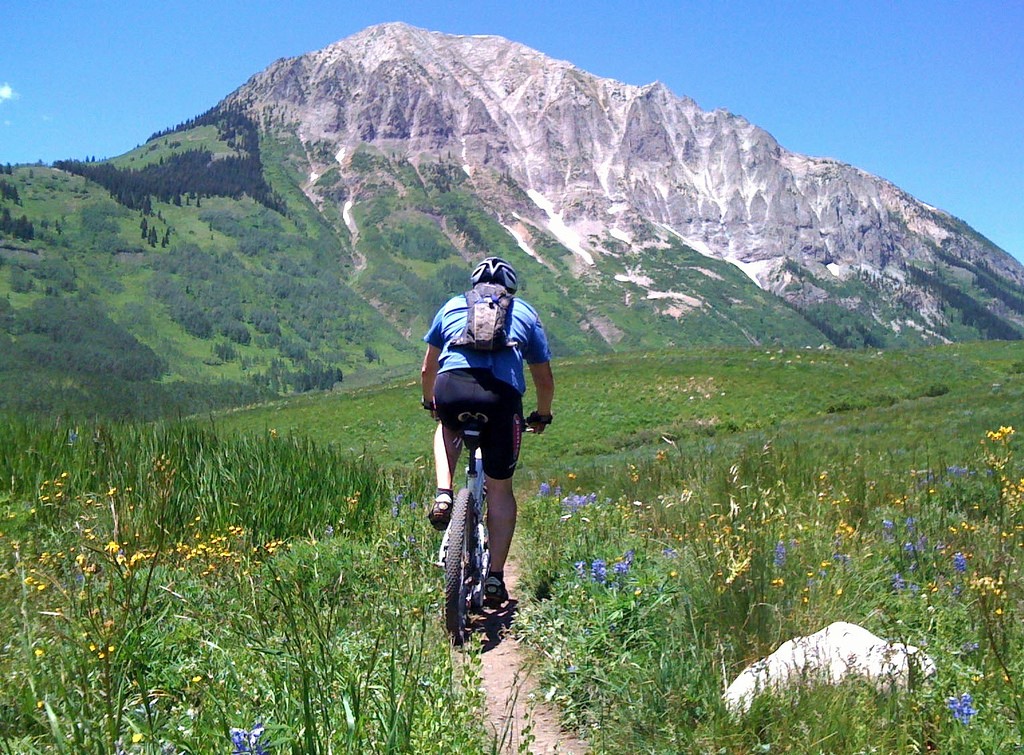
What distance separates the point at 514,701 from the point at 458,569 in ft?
6.22

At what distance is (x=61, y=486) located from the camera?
628 cm

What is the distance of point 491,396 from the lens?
16.2 feet

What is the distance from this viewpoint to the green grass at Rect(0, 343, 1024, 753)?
2832 millimetres

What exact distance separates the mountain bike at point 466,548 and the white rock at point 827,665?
1.71 metres

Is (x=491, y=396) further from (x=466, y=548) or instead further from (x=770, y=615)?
(x=770, y=615)

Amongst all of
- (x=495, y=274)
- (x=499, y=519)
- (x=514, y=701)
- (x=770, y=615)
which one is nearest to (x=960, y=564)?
(x=770, y=615)

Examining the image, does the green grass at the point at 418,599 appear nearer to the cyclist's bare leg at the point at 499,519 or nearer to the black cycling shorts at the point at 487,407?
the cyclist's bare leg at the point at 499,519

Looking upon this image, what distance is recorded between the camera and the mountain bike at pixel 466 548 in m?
4.58

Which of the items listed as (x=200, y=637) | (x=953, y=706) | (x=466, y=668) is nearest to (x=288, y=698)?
(x=466, y=668)

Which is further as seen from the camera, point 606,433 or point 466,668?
point 606,433

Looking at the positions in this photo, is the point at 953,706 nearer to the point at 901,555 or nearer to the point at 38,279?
the point at 901,555

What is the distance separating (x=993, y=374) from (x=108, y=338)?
185 meters

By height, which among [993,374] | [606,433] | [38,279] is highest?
[38,279]

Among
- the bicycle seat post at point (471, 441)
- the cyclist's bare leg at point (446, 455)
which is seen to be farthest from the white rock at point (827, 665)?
the cyclist's bare leg at point (446, 455)
